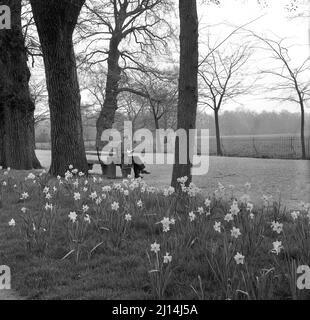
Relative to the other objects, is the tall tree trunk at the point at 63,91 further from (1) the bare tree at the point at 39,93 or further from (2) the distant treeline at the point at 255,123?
(2) the distant treeline at the point at 255,123

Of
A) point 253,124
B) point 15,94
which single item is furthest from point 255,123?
point 15,94

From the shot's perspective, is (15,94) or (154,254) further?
(15,94)

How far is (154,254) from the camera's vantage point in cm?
436

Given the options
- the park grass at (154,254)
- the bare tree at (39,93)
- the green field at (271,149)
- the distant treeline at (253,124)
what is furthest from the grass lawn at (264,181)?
the distant treeline at (253,124)

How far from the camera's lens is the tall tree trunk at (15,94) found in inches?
555

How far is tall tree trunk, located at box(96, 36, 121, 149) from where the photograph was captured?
87.0 feet

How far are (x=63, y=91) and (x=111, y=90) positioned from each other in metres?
16.1

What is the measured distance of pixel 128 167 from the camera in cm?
1502

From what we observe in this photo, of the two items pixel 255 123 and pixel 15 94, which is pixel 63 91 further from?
pixel 255 123

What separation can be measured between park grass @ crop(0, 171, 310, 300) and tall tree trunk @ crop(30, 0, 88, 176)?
4.33m

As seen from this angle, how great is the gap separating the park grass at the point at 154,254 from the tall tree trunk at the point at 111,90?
20.5m

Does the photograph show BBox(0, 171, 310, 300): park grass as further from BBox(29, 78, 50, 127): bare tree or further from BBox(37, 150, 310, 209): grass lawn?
BBox(29, 78, 50, 127): bare tree
